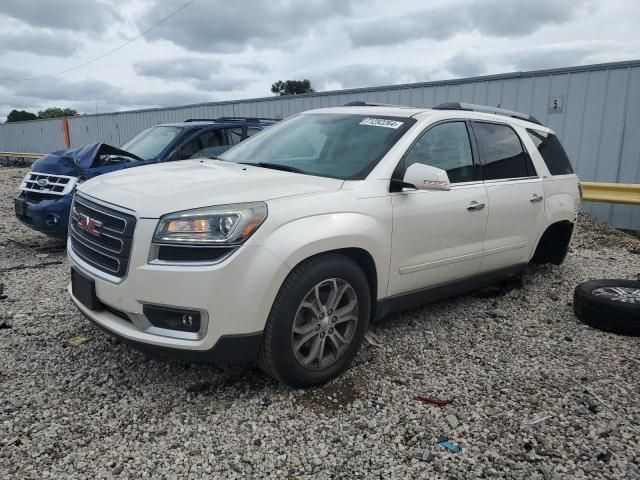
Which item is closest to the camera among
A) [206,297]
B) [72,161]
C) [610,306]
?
[206,297]

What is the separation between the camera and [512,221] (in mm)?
4211

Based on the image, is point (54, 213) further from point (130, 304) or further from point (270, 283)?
point (270, 283)

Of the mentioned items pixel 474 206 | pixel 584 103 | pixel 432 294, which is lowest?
pixel 432 294

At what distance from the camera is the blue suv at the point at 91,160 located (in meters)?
5.68

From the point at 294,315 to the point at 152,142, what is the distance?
553 centimetres

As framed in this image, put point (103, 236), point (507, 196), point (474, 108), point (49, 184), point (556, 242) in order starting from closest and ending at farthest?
point (103, 236), point (507, 196), point (474, 108), point (556, 242), point (49, 184)

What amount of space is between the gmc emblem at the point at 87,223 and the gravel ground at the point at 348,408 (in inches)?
35.7

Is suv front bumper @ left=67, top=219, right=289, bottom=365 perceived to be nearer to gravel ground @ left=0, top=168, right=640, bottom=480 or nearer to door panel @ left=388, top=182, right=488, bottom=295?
gravel ground @ left=0, top=168, right=640, bottom=480

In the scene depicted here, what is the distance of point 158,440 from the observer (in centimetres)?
253

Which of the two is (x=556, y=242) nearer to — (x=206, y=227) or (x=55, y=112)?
(x=206, y=227)

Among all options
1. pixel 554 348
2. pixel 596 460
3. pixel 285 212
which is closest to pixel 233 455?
pixel 285 212

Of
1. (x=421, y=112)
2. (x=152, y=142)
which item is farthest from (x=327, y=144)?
(x=152, y=142)

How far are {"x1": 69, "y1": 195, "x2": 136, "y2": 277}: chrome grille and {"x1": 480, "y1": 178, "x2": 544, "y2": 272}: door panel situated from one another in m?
2.69

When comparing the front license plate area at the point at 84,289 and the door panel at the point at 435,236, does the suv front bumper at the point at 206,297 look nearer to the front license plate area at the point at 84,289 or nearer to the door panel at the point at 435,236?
the front license plate area at the point at 84,289
